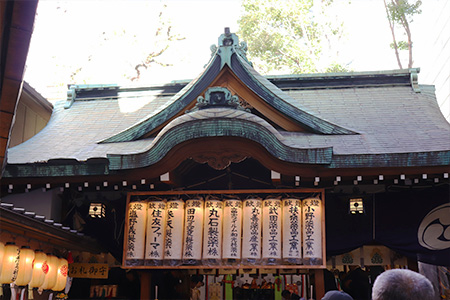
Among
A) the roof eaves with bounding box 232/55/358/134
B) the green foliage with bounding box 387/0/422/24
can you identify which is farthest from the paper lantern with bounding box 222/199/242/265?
the green foliage with bounding box 387/0/422/24

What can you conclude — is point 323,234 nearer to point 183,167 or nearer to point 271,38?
point 183,167

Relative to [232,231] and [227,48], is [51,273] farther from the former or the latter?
[227,48]

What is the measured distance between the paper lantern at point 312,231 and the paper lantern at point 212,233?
1.33 m

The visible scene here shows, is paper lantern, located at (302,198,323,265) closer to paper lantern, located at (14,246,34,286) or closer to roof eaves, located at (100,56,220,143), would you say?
roof eaves, located at (100,56,220,143)

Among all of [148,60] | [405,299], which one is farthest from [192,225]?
[148,60]

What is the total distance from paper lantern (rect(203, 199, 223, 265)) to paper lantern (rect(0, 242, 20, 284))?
2.76 m

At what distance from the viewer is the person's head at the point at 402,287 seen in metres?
2.38

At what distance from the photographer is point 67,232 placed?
7957 mm

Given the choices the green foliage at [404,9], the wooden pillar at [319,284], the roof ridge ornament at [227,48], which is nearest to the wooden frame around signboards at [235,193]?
the wooden pillar at [319,284]

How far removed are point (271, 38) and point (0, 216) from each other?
20069mm

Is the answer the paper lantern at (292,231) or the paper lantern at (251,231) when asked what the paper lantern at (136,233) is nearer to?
the paper lantern at (251,231)

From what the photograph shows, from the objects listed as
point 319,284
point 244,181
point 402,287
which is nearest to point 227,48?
point 244,181

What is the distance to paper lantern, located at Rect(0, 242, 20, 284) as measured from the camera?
673 centimetres

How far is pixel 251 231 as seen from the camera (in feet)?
26.6
